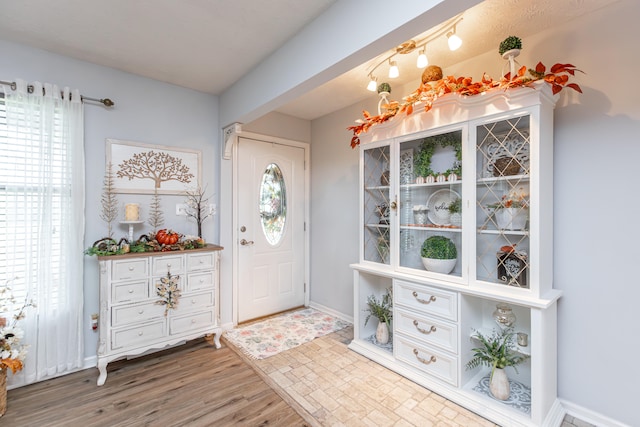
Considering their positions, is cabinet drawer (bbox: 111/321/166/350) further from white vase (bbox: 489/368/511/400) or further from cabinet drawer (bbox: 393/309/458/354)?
white vase (bbox: 489/368/511/400)

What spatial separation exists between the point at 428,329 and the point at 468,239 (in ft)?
2.40

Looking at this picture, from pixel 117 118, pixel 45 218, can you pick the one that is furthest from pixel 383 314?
pixel 117 118

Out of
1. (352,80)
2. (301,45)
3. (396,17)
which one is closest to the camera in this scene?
(396,17)

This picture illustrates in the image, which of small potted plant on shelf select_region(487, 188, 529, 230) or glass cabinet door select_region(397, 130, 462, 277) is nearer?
small potted plant on shelf select_region(487, 188, 529, 230)

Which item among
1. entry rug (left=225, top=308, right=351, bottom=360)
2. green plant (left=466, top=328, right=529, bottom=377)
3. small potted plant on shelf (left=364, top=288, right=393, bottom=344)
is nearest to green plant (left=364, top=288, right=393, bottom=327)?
small potted plant on shelf (left=364, top=288, right=393, bottom=344)

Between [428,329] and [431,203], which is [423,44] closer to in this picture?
[431,203]

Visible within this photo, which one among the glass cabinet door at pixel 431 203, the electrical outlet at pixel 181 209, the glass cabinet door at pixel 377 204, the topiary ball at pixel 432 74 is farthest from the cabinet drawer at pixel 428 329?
the electrical outlet at pixel 181 209

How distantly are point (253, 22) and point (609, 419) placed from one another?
3.24 metres

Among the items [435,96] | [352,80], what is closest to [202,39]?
[352,80]

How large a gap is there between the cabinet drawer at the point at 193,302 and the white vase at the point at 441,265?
191 centimetres

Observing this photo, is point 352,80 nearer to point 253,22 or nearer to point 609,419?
point 253,22

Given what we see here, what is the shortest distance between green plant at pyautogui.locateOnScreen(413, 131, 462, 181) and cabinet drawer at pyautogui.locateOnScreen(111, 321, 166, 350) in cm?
247

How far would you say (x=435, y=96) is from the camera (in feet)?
6.63

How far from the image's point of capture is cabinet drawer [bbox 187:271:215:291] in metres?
2.57
